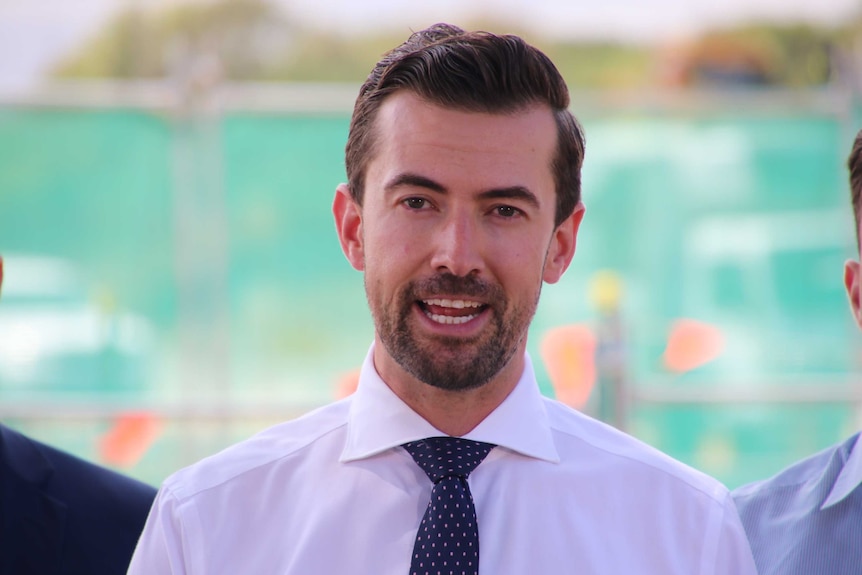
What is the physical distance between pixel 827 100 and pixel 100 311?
3563 mm

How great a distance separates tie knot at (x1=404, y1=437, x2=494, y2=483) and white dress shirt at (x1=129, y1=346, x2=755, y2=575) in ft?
0.05

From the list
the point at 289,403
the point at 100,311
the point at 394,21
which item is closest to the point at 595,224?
the point at 289,403

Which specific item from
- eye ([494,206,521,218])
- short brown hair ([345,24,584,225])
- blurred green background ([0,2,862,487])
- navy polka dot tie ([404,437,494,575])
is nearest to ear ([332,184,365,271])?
short brown hair ([345,24,584,225])

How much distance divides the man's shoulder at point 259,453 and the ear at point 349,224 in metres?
0.26

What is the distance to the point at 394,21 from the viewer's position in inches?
372

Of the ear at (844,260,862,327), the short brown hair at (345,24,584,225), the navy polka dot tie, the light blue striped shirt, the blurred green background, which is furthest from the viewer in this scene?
the blurred green background

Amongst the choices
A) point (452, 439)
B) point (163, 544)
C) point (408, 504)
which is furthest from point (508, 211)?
point (163, 544)

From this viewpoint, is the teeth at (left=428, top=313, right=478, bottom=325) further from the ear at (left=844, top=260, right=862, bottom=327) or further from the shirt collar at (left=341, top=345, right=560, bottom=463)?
the ear at (left=844, top=260, right=862, bottom=327)

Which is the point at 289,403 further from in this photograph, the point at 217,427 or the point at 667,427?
the point at 667,427

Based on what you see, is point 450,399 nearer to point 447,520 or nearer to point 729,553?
point 447,520

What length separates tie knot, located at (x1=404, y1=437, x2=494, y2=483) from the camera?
1.85 m

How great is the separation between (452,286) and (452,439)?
28cm

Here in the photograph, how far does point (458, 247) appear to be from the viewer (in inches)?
70.8

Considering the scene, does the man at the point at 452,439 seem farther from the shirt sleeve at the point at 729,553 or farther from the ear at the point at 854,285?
the ear at the point at 854,285
